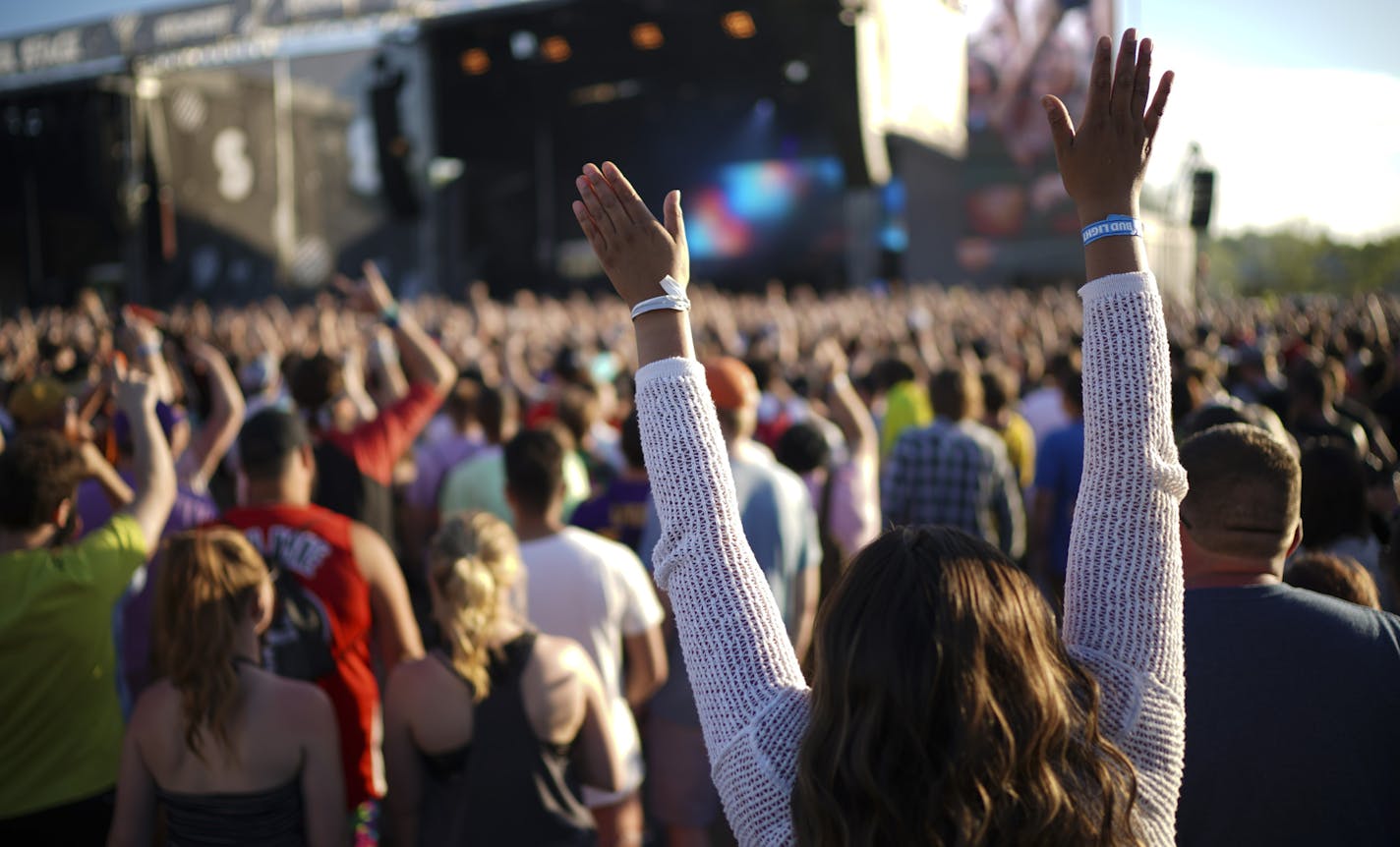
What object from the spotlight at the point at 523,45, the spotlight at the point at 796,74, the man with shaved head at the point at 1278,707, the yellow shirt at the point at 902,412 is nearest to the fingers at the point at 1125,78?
the man with shaved head at the point at 1278,707

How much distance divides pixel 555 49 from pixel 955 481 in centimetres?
1430

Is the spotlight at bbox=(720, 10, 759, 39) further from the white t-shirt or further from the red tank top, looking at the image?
the red tank top

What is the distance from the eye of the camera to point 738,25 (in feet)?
48.2

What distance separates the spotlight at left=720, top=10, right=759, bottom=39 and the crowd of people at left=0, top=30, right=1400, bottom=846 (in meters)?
10.5

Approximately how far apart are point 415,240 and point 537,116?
3.73 metres

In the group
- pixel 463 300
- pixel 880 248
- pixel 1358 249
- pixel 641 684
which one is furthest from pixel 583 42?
pixel 1358 249

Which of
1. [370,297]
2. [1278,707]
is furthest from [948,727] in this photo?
[370,297]

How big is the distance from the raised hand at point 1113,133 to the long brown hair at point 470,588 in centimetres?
154

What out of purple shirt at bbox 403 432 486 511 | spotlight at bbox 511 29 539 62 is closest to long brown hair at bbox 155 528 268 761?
Result: purple shirt at bbox 403 432 486 511

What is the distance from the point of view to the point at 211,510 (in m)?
3.67

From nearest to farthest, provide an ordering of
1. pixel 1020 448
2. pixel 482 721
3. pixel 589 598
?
pixel 482 721 → pixel 589 598 → pixel 1020 448

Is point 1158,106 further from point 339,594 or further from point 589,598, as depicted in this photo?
point 339,594

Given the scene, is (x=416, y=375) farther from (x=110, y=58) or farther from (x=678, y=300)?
(x=110, y=58)

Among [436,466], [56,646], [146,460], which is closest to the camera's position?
[56,646]
